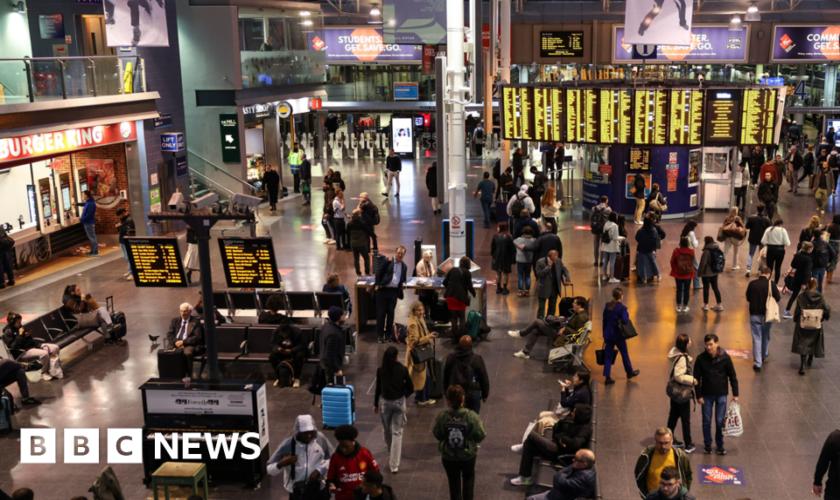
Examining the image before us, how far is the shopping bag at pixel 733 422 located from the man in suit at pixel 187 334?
7.99 metres

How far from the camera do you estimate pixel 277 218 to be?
27.2 metres

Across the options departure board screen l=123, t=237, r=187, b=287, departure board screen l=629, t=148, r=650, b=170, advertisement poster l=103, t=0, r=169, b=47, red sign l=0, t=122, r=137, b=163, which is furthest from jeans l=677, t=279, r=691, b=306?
red sign l=0, t=122, r=137, b=163

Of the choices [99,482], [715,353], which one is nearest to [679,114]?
[715,353]

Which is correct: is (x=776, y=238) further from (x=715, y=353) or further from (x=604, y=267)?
(x=715, y=353)

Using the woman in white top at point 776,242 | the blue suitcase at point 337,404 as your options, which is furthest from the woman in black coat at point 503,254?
the blue suitcase at point 337,404

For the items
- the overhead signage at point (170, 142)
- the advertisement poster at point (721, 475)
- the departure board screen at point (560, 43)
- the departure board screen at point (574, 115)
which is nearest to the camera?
the advertisement poster at point (721, 475)

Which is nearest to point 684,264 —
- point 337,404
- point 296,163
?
point 337,404

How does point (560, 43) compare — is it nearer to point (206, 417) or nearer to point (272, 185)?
point (272, 185)

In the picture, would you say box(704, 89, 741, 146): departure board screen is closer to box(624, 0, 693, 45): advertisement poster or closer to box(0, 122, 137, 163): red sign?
box(624, 0, 693, 45): advertisement poster

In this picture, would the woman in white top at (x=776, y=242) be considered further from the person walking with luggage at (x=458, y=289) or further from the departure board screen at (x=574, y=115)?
the person walking with luggage at (x=458, y=289)

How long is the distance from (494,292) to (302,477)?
10144 mm

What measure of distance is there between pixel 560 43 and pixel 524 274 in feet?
64.2

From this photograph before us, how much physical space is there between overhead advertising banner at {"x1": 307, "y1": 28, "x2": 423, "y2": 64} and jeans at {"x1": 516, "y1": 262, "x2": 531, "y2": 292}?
76.3 ft

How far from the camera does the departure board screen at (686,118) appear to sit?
15.3 meters
